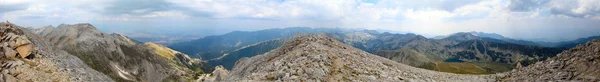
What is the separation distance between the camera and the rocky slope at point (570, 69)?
71.3ft

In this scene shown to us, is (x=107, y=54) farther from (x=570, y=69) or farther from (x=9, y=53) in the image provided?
(x=570, y=69)

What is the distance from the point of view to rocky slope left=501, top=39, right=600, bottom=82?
21.7 meters

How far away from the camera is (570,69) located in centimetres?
2458

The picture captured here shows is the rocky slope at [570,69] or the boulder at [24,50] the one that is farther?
the boulder at [24,50]

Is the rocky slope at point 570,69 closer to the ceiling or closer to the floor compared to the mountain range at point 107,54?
closer to the ceiling

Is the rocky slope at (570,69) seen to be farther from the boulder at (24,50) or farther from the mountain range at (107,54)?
the mountain range at (107,54)

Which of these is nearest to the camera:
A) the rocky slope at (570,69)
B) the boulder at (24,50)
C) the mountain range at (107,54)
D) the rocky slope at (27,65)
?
the rocky slope at (570,69)

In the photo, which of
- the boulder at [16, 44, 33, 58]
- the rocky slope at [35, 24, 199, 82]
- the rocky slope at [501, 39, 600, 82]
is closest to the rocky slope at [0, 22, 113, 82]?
the boulder at [16, 44, 33, 58]

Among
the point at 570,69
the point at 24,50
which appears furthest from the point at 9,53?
the point at 570,69

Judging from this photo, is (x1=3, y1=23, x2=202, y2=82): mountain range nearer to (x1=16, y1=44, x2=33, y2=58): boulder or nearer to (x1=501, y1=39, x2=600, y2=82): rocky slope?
(x1=16, y1=44, x2=33, y2=58): boulder

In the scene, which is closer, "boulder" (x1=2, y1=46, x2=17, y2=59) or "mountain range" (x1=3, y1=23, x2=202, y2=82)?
"boulder" (x1=2, y1=46, x2=17, y2=59)

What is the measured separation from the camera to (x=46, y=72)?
3925 centimetres

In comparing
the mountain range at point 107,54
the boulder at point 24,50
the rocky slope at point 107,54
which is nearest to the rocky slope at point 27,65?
the boulder at point 24,50

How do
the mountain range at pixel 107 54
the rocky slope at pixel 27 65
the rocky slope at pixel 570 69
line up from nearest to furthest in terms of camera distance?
the rocky slope at pixel 570 69 → the rocky slope at pixel 27 65 → the mountain range at pixel 107 54
